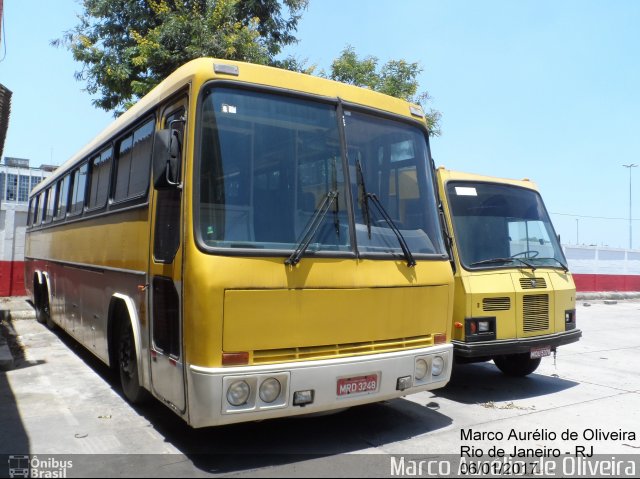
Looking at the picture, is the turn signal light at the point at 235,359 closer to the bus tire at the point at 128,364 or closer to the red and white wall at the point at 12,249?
the bus tire at the point at 128,364

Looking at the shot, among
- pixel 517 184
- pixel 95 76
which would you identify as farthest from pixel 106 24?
pixel 517 184

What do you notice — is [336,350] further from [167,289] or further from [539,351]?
[539,351]

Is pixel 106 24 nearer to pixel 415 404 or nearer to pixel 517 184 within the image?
pixel 517 184

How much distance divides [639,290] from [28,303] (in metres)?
26.4

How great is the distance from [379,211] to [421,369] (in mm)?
1451

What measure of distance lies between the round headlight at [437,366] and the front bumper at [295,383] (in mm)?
227

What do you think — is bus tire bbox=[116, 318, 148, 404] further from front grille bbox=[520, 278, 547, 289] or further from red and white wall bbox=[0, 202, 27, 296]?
red and white wall bbox=[0, 202, 27, 296]

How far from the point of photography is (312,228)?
4.40 meters

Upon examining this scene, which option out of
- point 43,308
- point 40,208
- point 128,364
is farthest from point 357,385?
point 40,208

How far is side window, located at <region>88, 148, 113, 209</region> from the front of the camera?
6.77 meters

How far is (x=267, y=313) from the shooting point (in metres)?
4.13

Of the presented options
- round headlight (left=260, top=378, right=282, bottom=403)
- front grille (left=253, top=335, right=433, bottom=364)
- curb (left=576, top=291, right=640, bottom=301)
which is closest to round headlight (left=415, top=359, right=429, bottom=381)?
front grille (left=253, top=335, right=433, bottom=364)

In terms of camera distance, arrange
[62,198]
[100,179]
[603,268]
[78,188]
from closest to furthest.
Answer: [100,179] → [78,188] → [62,198] → [603,268]

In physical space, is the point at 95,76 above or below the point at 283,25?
below
